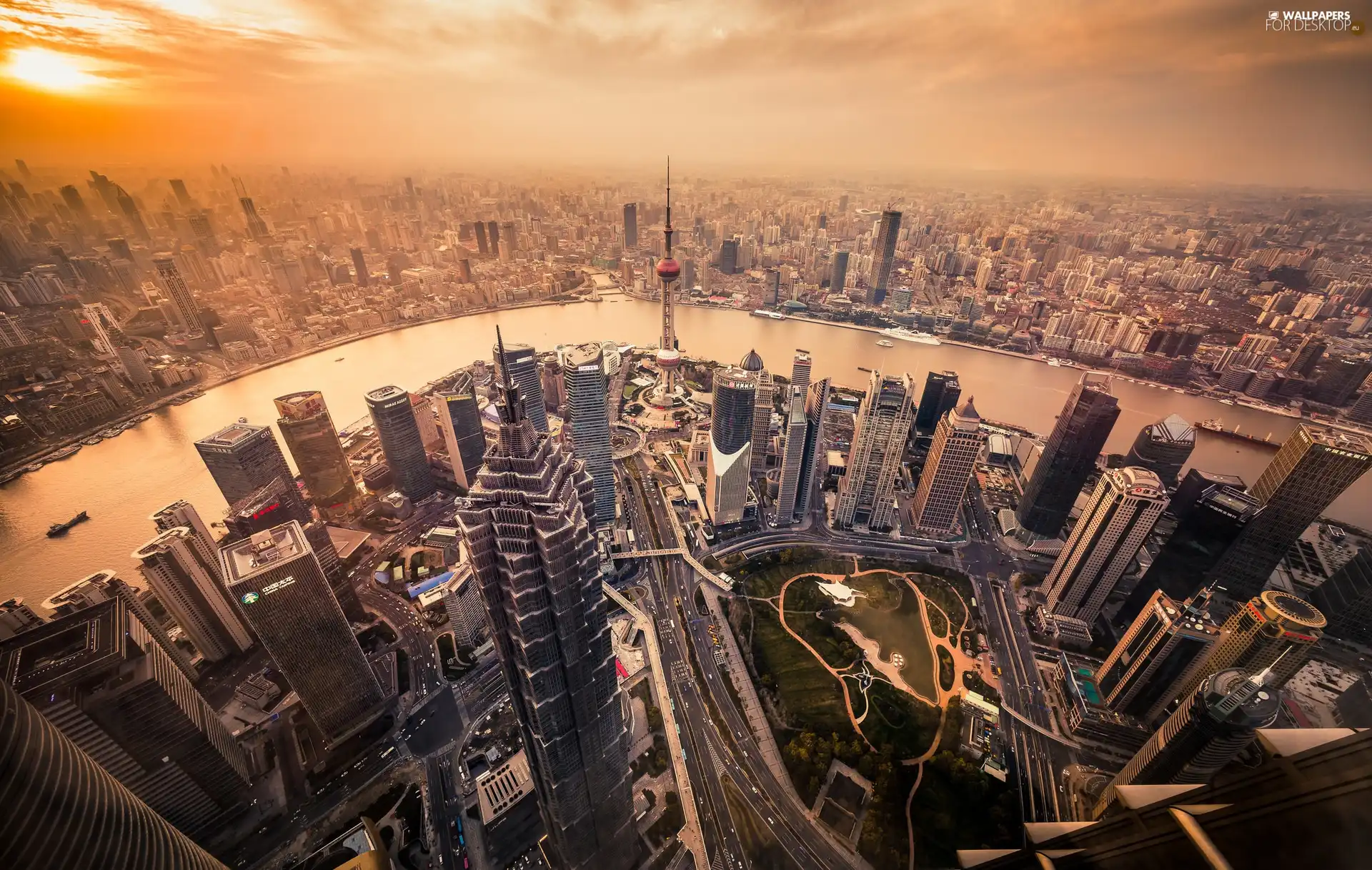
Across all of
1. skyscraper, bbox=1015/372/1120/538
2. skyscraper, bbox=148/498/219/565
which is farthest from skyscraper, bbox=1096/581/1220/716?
skyscraper, bbox=148/498/219/565

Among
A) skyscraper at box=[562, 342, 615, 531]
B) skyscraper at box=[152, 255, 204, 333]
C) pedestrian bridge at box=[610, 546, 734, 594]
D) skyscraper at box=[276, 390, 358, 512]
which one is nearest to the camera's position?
skyscraper at box=[562, 342, 615, 531]

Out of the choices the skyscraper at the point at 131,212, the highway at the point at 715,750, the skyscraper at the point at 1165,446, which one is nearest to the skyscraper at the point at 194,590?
the highway at the point at 715,750

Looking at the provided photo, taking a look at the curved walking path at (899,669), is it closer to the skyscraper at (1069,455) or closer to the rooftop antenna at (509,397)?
the skyscraper at (1069,455)

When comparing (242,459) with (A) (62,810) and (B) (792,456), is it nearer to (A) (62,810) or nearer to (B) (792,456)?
(A) (62,810)

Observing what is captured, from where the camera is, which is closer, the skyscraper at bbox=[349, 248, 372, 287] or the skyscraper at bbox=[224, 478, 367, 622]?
the skyscraper at bbox=[224, 478, 367, 622]

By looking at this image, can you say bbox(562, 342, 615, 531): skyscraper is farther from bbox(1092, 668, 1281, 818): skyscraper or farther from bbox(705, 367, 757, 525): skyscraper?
bbox(1092, 668, 1281, 818): skyscraper

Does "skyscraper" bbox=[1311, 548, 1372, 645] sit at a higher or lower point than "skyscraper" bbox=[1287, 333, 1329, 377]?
lower

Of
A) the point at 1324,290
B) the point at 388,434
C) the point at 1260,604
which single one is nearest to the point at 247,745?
the point at 388,434

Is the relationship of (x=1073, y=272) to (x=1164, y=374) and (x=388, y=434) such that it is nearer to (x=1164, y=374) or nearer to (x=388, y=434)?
(x=1164, y=374)
